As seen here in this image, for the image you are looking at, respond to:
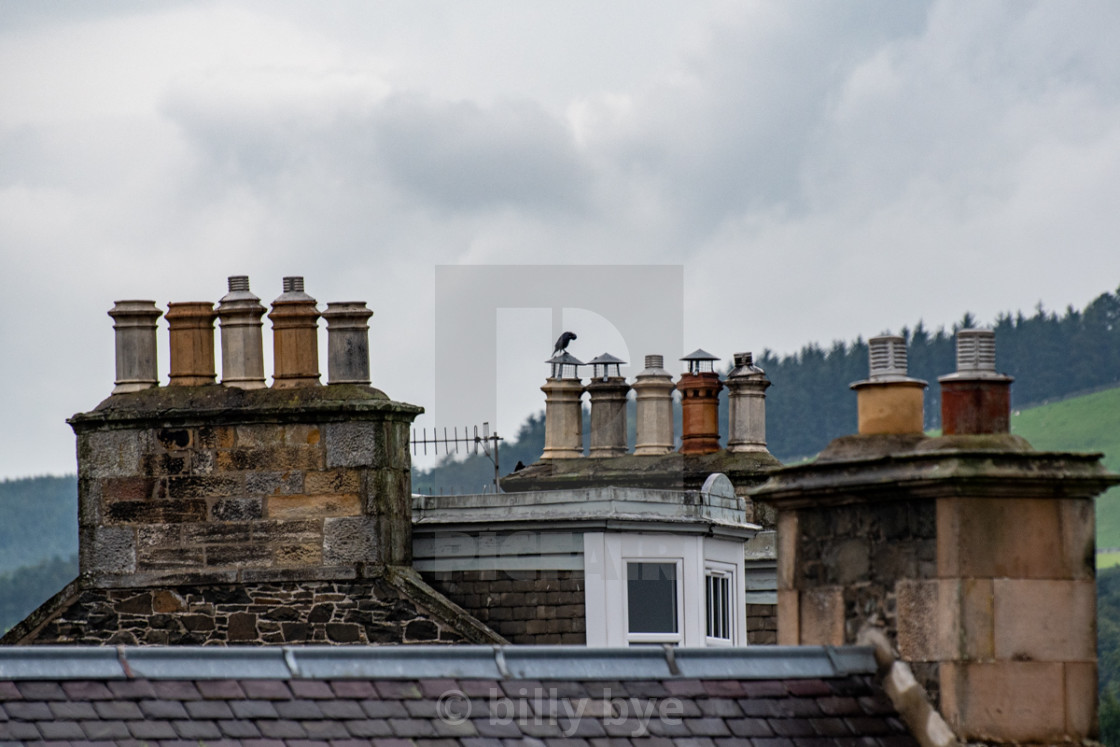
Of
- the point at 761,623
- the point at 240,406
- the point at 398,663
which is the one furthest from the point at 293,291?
the point at 398,663

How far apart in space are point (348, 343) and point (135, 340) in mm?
2106

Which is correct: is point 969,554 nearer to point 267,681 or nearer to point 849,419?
point 267,681

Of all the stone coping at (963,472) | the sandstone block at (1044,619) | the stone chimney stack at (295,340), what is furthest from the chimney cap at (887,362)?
the stone chimney stack at (295,340)

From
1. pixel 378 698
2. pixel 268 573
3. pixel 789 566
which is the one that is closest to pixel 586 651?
pixel 378 698

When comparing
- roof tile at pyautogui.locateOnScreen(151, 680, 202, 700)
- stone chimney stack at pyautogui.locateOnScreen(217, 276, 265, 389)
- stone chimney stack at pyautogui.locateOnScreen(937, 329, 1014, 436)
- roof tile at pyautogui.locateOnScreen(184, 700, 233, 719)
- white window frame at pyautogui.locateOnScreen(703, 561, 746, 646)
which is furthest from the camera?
white window frame at pyautogui.locateOnScreen(703, 561, 746, 646)

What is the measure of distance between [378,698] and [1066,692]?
3.47m

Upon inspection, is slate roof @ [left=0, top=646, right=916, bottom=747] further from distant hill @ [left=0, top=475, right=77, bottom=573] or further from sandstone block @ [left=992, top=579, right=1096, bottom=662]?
distant hill @ [left=0, top=475, right=77, bottom=573]

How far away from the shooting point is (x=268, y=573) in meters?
19.3

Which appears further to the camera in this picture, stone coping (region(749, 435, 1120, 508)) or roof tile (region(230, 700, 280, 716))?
stone coping (region(749, 435, 1120, 508))

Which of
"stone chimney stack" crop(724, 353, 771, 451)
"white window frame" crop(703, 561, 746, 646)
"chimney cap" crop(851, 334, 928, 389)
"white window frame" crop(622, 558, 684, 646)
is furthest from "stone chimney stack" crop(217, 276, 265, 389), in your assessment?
"chimney cap" crop(851, 334, 928, 389)

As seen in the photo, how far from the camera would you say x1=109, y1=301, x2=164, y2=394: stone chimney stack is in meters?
20.4

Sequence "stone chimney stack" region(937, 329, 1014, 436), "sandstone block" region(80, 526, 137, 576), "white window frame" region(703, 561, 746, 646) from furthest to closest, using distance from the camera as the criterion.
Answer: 1. "white window frame" region(703, 561, 746, 646)
2. "sandstone block" region(80, 526, 137, 576)
3. "stone chimney stack" region(937, 329, 1014, 436)

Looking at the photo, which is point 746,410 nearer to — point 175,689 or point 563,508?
point 563,508

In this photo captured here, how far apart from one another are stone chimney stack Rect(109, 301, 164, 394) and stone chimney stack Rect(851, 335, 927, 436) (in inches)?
400
